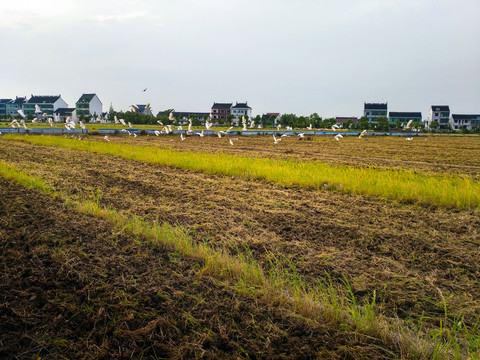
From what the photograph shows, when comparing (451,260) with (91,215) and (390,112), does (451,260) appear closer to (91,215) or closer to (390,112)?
(91,215)

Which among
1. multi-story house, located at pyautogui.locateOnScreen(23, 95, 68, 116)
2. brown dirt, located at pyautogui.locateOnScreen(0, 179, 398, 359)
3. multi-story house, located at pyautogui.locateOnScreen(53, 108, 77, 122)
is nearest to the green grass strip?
brown dirt, located at pyautogui.locateOnScreen(0, 179, 398, 359)

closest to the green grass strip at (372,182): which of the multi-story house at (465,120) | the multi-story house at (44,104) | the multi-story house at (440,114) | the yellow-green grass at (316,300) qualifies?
the yellow-green grass at (316,300)

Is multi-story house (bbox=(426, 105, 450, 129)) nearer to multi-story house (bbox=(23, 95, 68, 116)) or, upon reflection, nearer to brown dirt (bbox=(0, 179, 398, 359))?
brown dirt (bbox=(0, 179, 398, 359))

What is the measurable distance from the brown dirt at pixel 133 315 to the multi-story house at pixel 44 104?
309ft

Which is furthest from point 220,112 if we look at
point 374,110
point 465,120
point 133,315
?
point 133,315

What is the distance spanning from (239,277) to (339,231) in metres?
2.18

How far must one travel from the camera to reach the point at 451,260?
3.84m

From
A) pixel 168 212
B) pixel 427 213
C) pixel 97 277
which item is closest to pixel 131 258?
pixel 97 277

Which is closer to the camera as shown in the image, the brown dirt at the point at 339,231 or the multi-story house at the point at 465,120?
the brown dirt at the point at 339,231

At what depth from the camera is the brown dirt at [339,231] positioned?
10.5 feet

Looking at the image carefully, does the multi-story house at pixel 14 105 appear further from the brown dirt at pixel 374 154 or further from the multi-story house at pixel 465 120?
the multi-story house at pixel 465 120

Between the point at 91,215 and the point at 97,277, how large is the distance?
2.42 metres

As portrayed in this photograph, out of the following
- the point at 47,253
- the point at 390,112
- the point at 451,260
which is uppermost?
the point at 390,112

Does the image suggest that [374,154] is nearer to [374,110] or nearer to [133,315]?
[133,315]
